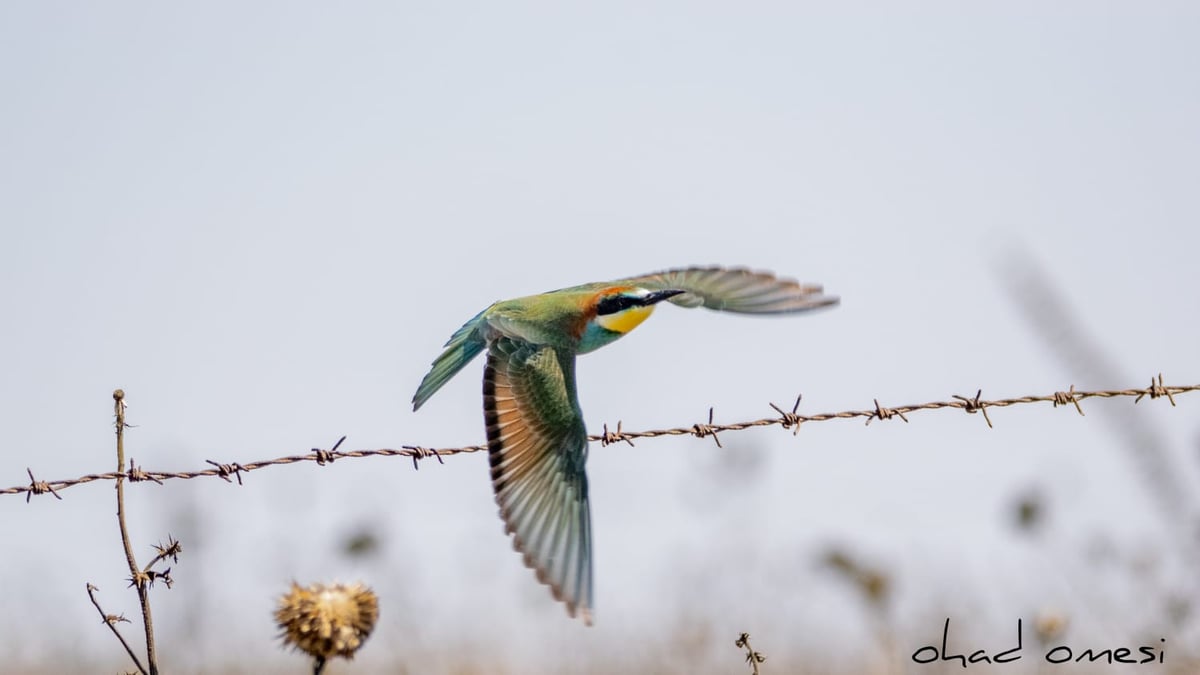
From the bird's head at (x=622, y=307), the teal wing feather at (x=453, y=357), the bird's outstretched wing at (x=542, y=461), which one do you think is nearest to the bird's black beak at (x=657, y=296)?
the bird's head at (x=622, y=307)

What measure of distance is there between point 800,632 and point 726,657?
82cm

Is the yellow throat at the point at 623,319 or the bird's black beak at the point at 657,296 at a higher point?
the bird's black beak at the point at 657,296

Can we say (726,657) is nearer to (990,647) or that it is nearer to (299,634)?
(990,647)

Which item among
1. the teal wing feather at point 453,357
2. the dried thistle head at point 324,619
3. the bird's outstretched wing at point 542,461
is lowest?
the dried thistle head at point 324,619

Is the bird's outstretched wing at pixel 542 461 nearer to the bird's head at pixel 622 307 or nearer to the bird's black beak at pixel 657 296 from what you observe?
the bird's head at pixel 622 307

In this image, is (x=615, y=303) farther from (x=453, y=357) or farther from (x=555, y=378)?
(x=453, y=357)

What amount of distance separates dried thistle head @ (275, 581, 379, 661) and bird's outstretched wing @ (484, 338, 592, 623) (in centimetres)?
106

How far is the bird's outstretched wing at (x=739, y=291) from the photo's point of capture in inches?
183

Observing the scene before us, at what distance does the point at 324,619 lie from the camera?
2516mm

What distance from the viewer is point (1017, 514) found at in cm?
496

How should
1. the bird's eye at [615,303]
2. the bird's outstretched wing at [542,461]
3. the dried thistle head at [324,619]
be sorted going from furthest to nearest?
the bird's eye at [615,303] < the bird's outstretched wing at [542,461] < the dried thistle head at [324,619]

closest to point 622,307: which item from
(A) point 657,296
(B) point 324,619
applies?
(A) point 657,296

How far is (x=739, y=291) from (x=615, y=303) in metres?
0.49

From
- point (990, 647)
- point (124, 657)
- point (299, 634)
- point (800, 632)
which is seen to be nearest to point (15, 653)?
point (124, 657)
